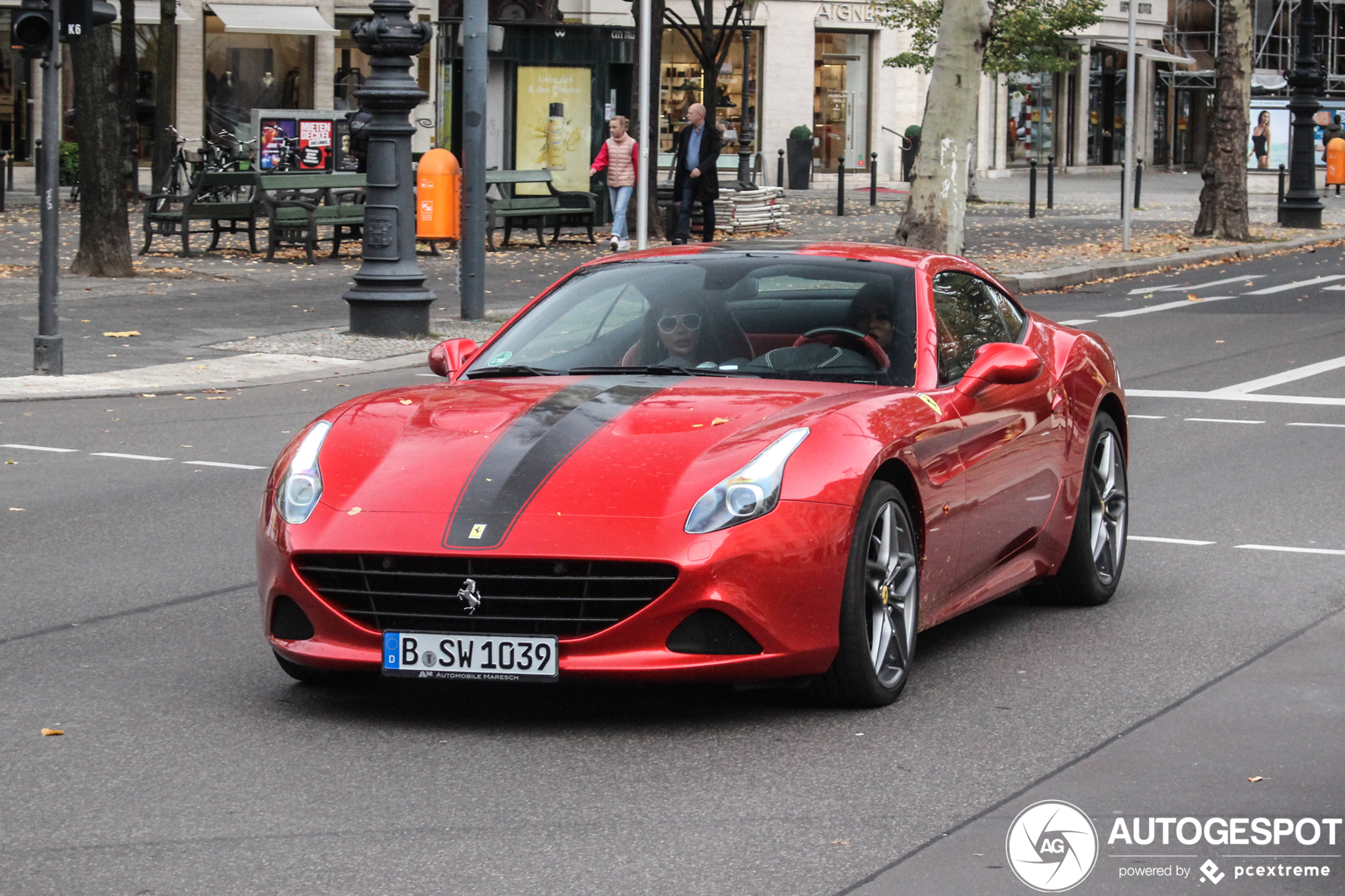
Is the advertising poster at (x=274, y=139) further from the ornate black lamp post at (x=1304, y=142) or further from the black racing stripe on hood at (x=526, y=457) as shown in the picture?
the black racing stripe on hood at (x=526, y=457)

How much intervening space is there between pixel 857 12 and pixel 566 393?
1803 inches

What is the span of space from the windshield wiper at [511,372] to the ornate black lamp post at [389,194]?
1106cm

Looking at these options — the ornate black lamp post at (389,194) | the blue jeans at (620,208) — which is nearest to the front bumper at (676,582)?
the ornate black lamp post at (389,194)

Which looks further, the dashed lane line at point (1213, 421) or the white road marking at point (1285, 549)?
the dashed lane line at point (1213, 421)

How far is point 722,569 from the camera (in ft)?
17.5

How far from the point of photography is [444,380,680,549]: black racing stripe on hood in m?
5.45

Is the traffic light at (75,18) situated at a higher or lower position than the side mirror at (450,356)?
higher

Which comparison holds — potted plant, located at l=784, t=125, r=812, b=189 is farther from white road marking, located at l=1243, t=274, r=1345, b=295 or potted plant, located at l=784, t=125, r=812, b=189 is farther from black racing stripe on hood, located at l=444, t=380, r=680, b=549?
black racing stripe on hood, located at l=444, t=380, r=680, b=549

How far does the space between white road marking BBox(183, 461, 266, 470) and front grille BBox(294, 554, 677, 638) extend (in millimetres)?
5589

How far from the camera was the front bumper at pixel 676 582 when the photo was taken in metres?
5.34

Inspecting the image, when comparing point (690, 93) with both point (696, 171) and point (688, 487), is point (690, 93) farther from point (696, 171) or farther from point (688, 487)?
point (688, 487)

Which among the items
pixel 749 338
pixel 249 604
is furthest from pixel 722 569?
pixel 249 604

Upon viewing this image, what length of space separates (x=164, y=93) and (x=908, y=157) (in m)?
20.6

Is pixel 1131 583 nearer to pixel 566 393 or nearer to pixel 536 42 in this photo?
pixel 566 393
